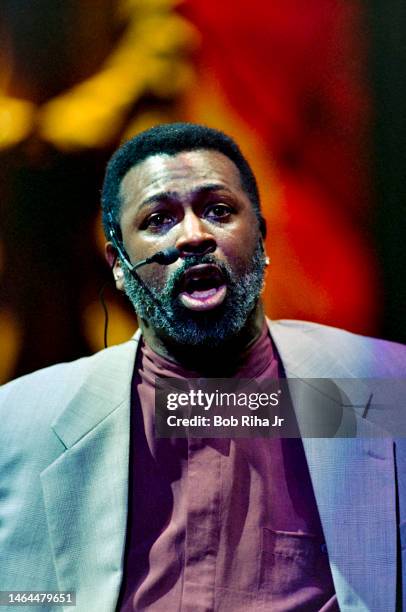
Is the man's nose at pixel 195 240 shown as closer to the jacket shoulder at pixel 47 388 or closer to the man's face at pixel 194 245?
the man's face at pixel 194 245

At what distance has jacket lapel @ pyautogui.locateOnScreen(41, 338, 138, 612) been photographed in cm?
134

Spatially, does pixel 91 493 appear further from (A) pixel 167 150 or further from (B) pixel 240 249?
(A) pixel 167 150

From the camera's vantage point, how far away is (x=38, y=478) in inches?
56.2

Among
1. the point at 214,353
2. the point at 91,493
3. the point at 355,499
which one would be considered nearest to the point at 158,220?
the point at 214,353

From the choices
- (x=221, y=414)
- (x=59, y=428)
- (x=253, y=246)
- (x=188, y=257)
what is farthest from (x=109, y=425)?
(x=253, y=246)

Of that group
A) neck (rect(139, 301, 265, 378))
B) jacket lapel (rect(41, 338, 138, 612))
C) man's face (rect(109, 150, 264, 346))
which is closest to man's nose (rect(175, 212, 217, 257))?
man's face (rect(109, 150, 264, 346))

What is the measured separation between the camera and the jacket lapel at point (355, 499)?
1281mm

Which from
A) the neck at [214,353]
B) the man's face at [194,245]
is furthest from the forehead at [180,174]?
the neck at [214,353]

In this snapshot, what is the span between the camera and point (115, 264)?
1.74 metres

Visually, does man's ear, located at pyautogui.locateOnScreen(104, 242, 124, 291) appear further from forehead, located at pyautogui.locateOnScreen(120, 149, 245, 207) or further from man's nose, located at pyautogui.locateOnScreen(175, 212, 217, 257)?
man's nose, located at pyautogui.locateOnScreen(175, 212, 217, 257)

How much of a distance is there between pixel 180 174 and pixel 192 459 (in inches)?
26.6

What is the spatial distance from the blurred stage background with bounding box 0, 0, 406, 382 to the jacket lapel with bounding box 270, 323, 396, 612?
0.42 metres

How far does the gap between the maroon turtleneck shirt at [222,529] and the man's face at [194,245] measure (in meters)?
0.26

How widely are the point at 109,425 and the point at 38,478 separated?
0.19 metres
